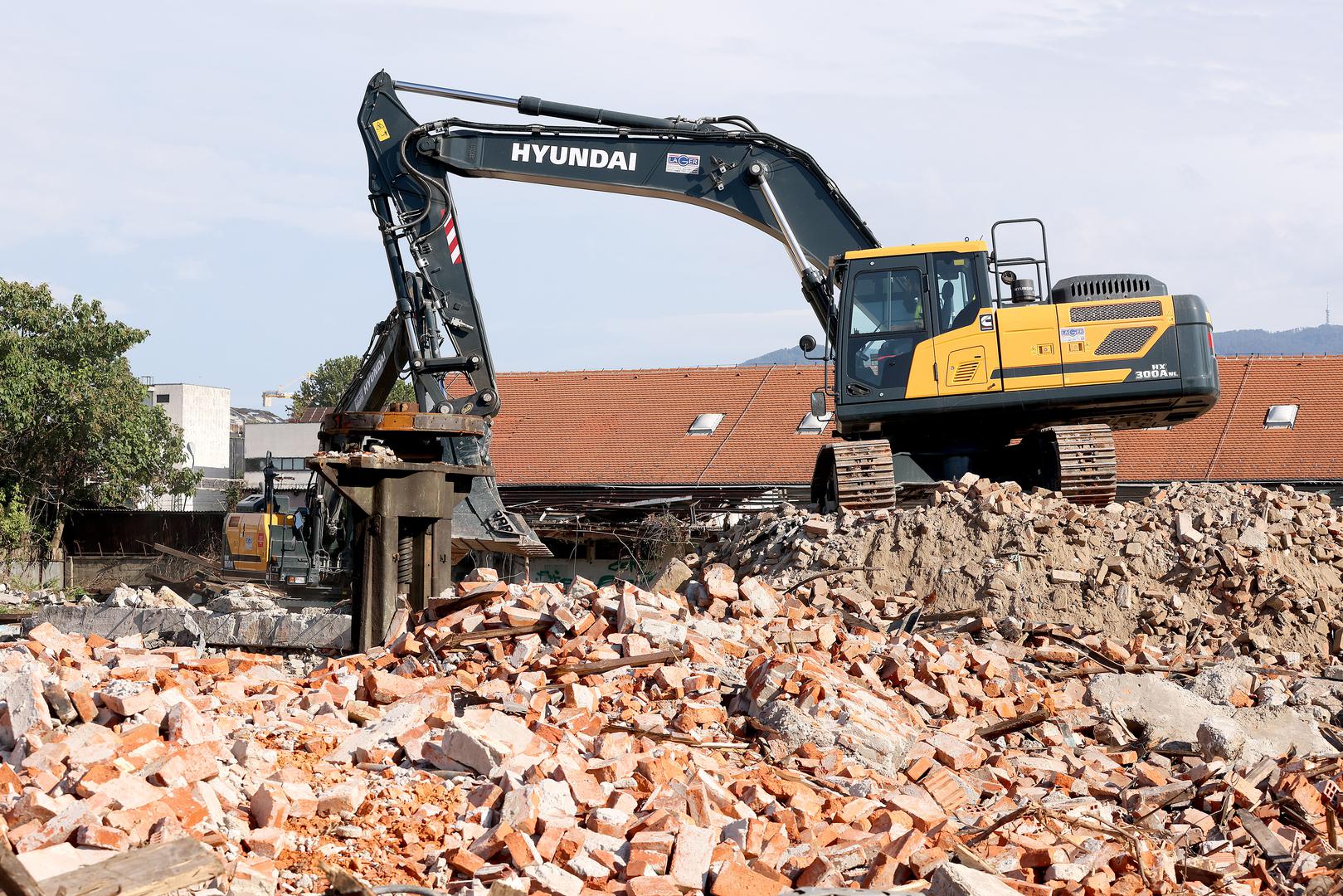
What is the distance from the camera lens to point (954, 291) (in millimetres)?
12867

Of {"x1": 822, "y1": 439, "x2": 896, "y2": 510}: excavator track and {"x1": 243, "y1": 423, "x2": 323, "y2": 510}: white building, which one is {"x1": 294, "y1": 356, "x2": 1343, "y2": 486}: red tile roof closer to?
{"x1": 822, "y1": 439, "x2": 896, "y2": 510}: excavator track

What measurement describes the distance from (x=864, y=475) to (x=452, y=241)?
4.86 m

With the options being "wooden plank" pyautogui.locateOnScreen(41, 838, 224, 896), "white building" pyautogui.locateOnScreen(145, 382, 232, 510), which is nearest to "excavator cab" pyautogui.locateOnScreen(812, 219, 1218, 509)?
"wooden plank" pyautogui.locateOnScreen(41, 838, 224, 896)

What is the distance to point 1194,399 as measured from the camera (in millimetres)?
12867

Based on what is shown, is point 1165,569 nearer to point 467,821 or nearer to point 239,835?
point 467,821

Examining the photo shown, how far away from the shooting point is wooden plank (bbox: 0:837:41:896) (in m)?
4.32

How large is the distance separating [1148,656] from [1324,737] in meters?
1.71

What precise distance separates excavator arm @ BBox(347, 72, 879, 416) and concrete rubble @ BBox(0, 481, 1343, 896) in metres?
4.28

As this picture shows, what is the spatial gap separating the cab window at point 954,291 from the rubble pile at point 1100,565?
65.9 inches

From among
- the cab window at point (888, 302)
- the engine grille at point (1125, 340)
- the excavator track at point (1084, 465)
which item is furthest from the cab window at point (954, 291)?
the excavator track at point (1084, 465)

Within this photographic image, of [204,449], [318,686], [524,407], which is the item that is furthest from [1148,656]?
[204,449]

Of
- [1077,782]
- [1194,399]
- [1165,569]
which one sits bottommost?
[1077,782]

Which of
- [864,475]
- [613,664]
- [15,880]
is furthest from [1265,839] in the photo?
[864,475]

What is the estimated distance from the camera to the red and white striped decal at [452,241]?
1365 cm
